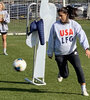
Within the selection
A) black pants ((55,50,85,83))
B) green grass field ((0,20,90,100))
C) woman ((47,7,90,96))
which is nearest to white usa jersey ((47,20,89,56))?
woman ((47,7,90,96))

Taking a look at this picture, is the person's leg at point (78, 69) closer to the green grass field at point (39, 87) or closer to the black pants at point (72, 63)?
the black pants at point (72, 63)

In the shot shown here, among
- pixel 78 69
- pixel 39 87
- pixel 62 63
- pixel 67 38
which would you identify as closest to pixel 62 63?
pixel 62 63

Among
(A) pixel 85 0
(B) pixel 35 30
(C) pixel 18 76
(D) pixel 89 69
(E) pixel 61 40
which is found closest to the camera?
(E) pixel 61 40

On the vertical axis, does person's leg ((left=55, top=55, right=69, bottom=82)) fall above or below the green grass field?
above

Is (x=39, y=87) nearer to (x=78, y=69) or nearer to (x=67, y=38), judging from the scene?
(x=78, y=69)

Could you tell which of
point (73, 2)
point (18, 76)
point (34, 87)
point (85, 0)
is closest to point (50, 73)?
point (18, 76)

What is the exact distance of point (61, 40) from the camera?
28.4ft

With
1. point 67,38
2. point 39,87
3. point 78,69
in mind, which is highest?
point 67,38

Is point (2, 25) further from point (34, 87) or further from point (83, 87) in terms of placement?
point (83, 87)

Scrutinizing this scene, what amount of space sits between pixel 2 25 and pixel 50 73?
168 inches

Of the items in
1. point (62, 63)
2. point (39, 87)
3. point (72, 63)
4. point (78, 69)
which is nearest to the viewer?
point (78, 69)

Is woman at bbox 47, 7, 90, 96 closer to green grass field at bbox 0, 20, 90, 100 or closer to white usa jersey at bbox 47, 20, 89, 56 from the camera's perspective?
white usa jersey at bbox 47, 20, 89, 56

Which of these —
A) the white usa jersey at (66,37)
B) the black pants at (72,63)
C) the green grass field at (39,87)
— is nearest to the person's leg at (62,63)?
the black pants at (72,63)

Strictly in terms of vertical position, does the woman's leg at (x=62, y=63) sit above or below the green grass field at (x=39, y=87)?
above
